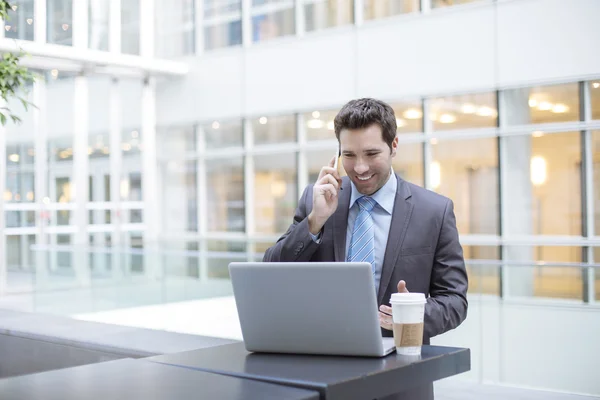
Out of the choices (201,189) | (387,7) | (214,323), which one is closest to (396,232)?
(214,323)

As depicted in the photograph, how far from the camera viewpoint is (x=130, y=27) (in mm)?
14117

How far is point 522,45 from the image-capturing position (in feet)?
32.8

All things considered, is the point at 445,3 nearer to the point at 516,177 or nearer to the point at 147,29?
the point at 516,177

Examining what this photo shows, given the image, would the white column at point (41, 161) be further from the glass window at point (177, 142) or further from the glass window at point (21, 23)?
the glass window at point (177, 142)

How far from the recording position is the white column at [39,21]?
42.5 ft

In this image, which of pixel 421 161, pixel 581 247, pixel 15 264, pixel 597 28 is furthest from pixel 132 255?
pixel 597 28

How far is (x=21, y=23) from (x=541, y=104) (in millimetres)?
8251

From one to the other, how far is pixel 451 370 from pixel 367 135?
2.64 feet

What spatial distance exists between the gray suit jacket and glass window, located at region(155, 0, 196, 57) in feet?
37.9

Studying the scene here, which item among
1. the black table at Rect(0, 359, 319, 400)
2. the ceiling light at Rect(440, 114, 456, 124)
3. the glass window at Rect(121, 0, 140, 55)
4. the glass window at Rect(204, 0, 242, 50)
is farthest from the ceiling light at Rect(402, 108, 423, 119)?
the black table at Rect(0, 359, 319, 400)

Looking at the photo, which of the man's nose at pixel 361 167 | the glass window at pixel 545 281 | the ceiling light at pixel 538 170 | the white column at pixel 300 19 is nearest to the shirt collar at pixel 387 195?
the man's nose at pixel 361 167

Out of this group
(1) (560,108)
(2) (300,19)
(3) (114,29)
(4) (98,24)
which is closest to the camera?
(1) (560,108)

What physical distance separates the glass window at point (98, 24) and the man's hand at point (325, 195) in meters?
11.8

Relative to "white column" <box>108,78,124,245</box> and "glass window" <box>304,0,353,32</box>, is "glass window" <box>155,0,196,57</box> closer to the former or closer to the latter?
"white column" <box>108,78,124,245</box>
